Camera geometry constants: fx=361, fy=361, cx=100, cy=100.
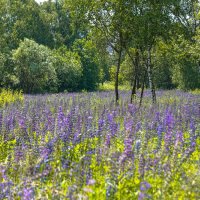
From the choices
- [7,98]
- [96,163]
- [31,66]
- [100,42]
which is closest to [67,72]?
[31,66]

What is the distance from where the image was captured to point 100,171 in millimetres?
5039

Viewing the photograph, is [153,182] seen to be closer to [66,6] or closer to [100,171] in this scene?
[100,171]

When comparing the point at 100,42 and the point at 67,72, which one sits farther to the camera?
the point at 67,72

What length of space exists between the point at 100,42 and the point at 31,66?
10.9m

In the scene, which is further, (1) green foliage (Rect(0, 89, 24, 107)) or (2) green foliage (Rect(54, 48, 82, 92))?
(2) green foliage (Rect(54, 48, 82, 92))

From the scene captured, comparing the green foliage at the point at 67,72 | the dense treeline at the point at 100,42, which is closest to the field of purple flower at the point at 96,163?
the dense treeline at the point at 100,42

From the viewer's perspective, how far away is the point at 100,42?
19.8 metres

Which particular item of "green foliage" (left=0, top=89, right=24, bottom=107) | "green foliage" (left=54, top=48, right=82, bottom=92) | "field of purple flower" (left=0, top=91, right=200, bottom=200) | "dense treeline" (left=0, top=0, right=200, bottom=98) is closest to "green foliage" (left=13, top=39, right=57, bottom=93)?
"dense treeline" (left=0, top=0, right=200, bottom=98)

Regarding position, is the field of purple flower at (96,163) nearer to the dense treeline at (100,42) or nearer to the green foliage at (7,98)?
the green foliage at (7,98)

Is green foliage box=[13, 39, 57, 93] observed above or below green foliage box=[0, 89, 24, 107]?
above

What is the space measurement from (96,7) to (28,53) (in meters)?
14.0

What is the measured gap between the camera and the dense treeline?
16375 mm

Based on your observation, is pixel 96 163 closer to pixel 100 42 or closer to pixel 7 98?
pixel 7 98

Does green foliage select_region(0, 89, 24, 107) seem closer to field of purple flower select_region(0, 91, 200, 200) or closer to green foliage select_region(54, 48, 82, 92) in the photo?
field of purple flower select_region(0, 91, 200, 200)
